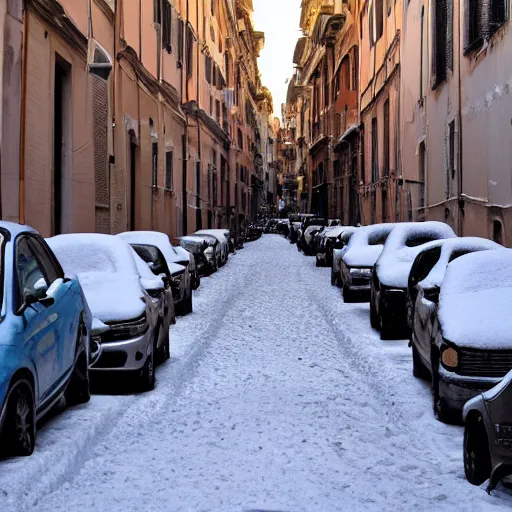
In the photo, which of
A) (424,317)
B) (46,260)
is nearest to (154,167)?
(424,317)

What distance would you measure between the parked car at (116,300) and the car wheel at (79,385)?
619 millimetres

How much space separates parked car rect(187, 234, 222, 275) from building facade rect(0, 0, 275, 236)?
1.65 meters

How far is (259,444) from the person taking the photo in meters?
6.54

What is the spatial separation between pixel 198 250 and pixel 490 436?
20.5 m

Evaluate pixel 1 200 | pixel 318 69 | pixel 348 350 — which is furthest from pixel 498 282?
pixel 318 69

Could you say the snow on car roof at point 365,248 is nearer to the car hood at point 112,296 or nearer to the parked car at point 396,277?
the parked car at point 396,277

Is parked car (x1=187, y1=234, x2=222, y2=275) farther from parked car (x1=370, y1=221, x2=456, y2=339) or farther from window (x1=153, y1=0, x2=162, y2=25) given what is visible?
parked car (x1=370, y1=221, x2=456, y2=339)

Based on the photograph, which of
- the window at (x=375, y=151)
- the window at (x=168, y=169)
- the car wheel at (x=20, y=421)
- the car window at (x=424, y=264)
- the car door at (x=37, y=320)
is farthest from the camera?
the window at (x=375, y=151)

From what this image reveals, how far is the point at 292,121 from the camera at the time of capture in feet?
380

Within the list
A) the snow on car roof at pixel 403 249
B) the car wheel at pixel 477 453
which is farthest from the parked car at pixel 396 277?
the car wheel at pixel 477 453

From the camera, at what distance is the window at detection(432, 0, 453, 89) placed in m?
22.5

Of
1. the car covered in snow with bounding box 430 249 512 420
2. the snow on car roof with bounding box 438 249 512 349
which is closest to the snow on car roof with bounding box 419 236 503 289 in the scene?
the snow on car roof with bounding box 438 249 512 349

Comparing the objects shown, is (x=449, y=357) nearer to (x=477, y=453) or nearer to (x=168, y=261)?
(x=477, y=453)

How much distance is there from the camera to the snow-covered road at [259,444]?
5.20m
